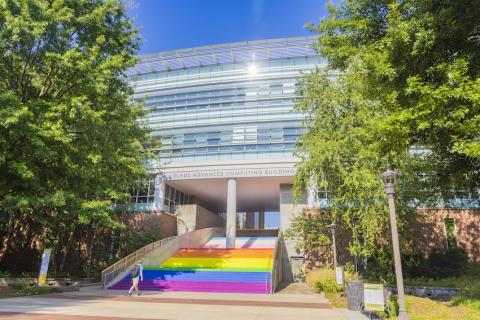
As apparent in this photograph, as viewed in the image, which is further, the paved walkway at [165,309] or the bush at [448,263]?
the bush at [448,263]

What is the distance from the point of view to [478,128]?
947 cm

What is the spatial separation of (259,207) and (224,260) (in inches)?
998

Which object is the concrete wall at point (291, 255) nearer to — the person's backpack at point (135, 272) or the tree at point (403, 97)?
the tree at point (403, 97)

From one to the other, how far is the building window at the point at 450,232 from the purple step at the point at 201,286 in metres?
16.5

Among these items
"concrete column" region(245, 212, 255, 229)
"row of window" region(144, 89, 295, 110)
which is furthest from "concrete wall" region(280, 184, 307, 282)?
"concrete column" region(245, 212, 255, 229)

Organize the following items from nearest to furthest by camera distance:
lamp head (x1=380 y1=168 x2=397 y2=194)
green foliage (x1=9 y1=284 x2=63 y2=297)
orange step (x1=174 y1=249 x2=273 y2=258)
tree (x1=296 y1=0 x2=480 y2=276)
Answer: lamp head (x1=380 y1=168 x2=397 y2=194)
tree (x1=296 y1=0 x2=480 y2=276)
green foliage (x1=9 y1=284 x2=63 y2=297)
orange step (x1=174 y1=249 x2=273 y2=258)

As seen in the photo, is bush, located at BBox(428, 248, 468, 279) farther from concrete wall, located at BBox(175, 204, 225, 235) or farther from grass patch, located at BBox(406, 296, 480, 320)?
concrete wall, located at BBox(175, 204, 225, 235)

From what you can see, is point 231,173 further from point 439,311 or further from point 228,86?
point 439,311

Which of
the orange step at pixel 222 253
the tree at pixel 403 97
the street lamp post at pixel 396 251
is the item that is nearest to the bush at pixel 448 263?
the tree at pixel 403 97

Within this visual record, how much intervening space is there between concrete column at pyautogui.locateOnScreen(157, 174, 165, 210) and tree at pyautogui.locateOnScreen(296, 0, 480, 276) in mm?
18500

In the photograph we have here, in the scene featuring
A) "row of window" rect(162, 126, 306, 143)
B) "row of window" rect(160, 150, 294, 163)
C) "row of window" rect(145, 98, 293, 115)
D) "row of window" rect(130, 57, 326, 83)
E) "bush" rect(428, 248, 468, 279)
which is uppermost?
"row of window" rect(130, 57, 326, 83)

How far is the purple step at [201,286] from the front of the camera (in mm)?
18484

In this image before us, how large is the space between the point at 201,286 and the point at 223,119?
1927cm

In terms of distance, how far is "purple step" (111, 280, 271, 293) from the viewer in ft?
60.6
